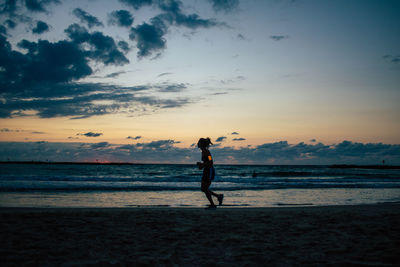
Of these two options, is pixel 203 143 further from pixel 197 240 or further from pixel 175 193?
pixel 175 193

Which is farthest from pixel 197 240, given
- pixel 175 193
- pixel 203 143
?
pixel 175 193

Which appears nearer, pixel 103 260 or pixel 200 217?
pixel 103 260

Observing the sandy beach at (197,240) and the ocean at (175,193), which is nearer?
the sandy beach at (197,240)

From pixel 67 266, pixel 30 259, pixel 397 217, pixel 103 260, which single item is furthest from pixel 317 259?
pixel 397 217

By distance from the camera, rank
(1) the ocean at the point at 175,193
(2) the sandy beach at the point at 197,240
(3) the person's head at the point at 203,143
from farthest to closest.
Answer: (1) the ocean at the point at 175,193
(3) the person's head at the point at 203,143
(2) the sandy beach at the point at 197,240

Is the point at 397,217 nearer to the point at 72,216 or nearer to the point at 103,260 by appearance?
the point at 103,260

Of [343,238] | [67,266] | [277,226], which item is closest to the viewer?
[67,266]

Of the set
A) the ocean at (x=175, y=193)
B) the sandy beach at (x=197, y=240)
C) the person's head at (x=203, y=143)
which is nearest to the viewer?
the sandy beach at (x=197, y=240)

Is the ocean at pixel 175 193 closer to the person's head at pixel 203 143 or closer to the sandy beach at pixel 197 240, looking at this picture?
the person's head at pixel 203 143

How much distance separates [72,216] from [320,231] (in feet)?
19.6

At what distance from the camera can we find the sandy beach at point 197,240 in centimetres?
412

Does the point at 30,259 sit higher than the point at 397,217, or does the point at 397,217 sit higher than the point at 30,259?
the point at 30,259

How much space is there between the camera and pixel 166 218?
7.64m

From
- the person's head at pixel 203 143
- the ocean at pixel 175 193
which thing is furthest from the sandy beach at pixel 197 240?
the ocean at pixel 175 193
